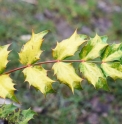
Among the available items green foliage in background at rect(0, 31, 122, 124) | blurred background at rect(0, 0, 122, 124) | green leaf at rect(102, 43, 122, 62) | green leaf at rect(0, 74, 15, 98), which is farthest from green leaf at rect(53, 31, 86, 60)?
blurred background at rect(0, 0, 122, 124)

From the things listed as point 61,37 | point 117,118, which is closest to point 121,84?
point 117,118

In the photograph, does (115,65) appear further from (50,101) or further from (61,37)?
(61,37)

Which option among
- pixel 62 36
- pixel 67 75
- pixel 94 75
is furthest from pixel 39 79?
pixel 62 36

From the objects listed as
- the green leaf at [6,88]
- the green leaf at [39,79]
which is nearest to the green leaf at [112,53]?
the green leaf at [39,79]

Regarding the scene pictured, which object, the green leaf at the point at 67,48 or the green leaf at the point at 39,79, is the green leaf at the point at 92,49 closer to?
the green leaf at the point at 67,48

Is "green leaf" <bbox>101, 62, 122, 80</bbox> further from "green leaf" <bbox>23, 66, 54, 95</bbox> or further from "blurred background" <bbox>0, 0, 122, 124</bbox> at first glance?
"blurred background" <bbox>0, 0, 122, 124</bbox>

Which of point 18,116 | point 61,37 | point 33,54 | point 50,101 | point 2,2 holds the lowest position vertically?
point 18,116

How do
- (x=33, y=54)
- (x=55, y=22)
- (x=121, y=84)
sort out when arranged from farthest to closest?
(x=55, y=22) → (x=121, y=84) → (x=33, y=54)
